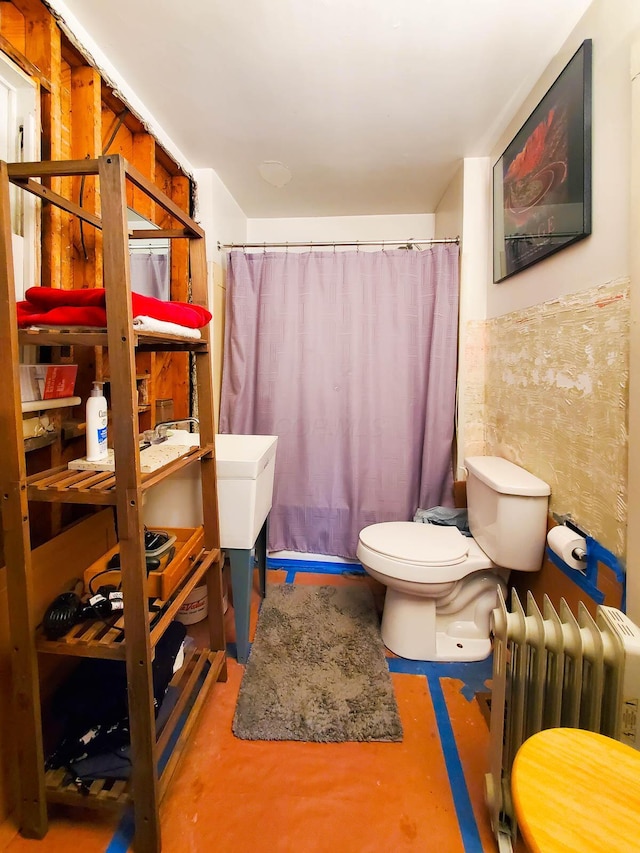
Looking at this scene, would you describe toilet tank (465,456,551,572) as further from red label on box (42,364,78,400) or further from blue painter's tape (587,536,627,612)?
red label on box (42,364,78,400)

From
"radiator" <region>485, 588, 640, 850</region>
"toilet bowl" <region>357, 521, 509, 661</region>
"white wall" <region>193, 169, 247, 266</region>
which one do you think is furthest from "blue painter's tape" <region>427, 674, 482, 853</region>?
"white wall" <region>193, 169, 247, 266</region>

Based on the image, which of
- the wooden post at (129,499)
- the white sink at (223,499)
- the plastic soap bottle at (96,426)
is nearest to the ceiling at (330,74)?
the wooden post at (129,499)

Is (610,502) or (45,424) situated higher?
(45,424)

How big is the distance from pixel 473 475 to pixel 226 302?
5.07ft

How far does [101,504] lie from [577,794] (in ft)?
3.17

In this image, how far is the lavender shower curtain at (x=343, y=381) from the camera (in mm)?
2129

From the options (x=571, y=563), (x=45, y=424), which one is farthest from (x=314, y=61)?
(x=571, y=563)

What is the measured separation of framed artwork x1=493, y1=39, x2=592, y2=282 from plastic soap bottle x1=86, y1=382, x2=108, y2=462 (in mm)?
1430

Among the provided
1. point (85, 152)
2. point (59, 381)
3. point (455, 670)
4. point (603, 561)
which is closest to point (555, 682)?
point (603, 561)

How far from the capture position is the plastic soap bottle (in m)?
1.03

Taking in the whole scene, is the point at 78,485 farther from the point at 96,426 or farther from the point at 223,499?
the point at 223,499

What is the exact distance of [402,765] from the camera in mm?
1176

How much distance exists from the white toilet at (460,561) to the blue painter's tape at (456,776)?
0.20m

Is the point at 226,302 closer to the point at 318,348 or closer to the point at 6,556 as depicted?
the point at 318,348
